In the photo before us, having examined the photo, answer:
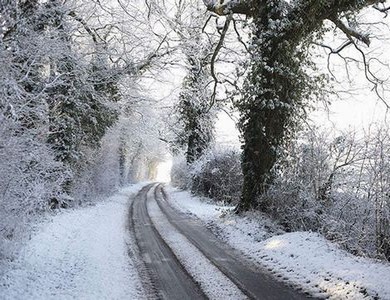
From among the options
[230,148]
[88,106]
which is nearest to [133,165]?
[230,148]

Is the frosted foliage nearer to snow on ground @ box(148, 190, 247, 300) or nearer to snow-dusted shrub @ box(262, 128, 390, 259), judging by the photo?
snow on ground @ box(148, 190, 247, 300)

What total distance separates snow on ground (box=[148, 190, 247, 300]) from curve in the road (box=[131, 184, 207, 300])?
0.44ft

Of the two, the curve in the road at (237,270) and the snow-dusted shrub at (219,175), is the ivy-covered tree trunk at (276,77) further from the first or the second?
the snow-dusted shrub at (219,175)

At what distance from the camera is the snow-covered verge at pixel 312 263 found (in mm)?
6574

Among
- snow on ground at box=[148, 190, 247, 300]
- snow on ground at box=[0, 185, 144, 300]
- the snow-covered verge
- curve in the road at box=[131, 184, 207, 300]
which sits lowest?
snow on ground at box=[0, 185, 144, 300]

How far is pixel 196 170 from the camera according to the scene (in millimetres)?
26797

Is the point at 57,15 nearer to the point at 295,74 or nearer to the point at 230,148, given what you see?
the point at 295,74

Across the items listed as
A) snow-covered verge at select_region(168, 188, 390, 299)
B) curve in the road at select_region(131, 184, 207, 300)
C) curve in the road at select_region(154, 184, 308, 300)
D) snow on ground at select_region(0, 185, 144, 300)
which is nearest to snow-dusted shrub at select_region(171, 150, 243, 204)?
curve in the road at select_region(154, 184, 308, 300)

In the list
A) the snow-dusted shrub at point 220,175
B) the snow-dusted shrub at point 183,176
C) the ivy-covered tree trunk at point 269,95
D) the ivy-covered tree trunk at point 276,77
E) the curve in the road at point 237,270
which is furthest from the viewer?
the snow-dusted shrub at point 183,176

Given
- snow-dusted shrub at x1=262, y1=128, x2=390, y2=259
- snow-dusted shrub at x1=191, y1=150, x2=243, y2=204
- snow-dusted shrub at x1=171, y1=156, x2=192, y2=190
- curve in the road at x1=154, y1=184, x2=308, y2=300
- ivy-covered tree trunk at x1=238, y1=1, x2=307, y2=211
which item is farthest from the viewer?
snow-dusted shrub at x1=171, y1=156, x2=192, y2=190

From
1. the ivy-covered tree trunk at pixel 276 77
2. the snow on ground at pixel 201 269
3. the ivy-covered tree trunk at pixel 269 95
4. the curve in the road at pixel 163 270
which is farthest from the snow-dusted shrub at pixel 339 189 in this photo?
the curve in the road at pixel 163 270

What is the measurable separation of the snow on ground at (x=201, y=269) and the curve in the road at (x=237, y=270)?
0.15 metres

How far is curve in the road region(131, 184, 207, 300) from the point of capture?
6699mm

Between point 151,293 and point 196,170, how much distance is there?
20146 mm
